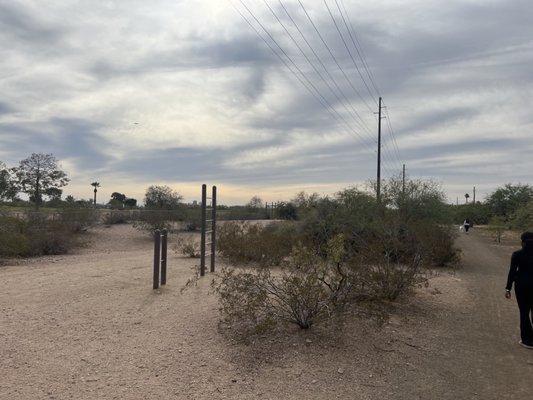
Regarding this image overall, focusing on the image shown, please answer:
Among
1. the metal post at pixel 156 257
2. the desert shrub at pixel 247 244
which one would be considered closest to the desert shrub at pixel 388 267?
the metal post at pixel 156 257

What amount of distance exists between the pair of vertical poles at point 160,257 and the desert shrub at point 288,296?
120 inches

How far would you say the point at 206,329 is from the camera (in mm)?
6988

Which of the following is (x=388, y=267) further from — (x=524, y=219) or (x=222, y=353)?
(x=524, y=219)

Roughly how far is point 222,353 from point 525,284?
14.3 ft

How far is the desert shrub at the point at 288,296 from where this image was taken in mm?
6625

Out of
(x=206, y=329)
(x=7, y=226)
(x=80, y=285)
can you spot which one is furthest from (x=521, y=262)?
(x=7, y=226)

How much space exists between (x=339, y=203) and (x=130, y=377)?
15.8 metres

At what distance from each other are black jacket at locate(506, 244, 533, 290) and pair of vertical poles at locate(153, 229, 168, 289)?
623 cm

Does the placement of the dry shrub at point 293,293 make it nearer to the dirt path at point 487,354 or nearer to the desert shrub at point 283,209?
the dirt path at point 487,354

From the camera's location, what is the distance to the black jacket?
7035mm

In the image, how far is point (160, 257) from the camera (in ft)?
35.5

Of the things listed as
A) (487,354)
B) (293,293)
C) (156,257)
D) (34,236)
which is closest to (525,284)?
(487,354)

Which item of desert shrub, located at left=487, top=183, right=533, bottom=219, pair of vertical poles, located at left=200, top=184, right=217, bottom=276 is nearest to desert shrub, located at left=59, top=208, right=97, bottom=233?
pair of vertical poles, located at left=200, top=184, right=217, bottom=276

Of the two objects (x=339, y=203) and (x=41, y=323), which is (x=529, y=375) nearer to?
(x=41, y=323)
